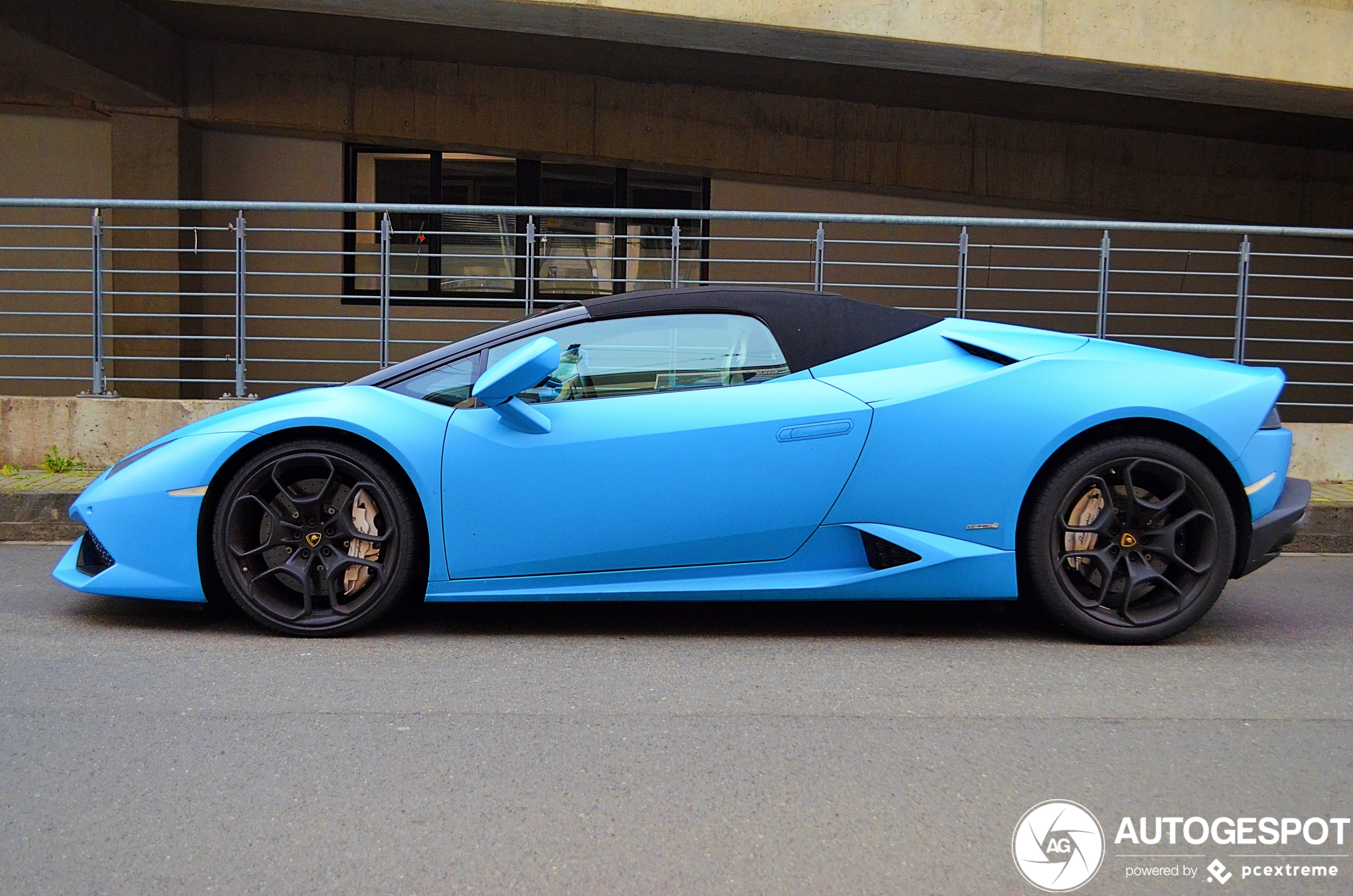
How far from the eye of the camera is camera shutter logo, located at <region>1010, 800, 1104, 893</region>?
7.62 feet

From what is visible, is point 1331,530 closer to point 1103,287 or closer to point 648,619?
point 1103,287

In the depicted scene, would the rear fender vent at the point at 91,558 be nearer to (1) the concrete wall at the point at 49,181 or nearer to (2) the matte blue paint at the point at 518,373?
(2) the matte blue paint at the point at 518,373

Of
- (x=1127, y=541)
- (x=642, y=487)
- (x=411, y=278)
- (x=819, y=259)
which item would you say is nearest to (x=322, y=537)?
(x=642, y=487)

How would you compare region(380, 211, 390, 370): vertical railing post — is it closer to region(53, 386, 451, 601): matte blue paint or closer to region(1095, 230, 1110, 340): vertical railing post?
region(53, 386, 451, 601): matte blue paint

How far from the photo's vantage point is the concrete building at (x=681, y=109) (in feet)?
30.7

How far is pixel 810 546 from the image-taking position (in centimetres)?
394

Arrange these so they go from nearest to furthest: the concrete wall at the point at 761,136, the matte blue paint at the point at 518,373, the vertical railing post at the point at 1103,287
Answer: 1. the matte blue paint at the point at 518,373
2. the vertical railing post at the point at 1103,287
3. the concrete wall at the point at 761,136

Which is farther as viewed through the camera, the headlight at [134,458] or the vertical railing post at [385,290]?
the vertical railing post at [385,290]

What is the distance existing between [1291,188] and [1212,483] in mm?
13438

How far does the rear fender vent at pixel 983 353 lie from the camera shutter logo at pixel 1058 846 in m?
1.84

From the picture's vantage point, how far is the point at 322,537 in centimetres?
396

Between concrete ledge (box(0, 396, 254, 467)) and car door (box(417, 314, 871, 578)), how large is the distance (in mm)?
3692

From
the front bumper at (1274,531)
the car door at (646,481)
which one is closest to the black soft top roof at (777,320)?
the car door at (646,481)

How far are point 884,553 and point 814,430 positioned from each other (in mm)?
491
